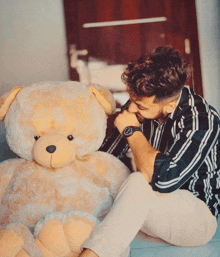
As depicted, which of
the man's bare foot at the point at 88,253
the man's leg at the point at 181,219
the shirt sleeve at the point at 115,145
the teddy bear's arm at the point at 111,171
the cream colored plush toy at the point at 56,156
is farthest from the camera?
the shirt sleeve at the point at 115,145

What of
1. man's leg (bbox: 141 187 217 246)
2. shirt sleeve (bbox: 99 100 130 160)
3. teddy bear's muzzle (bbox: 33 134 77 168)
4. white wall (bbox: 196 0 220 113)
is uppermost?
white wall (bbox: 196 0 220 113)

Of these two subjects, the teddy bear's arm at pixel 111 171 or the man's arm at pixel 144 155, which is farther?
the teddy bear's arm at pixel 111 171

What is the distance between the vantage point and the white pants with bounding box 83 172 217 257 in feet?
3.16

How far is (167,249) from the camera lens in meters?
1.22

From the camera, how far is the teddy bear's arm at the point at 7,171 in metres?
1.32

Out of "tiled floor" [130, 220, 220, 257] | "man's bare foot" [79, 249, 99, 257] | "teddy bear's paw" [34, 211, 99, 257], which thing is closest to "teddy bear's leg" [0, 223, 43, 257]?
"teddy bear's paw" [34, 211, 99, 257]

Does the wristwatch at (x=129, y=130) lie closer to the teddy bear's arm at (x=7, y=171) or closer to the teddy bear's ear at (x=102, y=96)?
the teddy bear's ear at (x=102, y=96)

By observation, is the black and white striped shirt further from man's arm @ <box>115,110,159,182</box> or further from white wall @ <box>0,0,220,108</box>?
white wall @ <box>0,0,220,108</box>

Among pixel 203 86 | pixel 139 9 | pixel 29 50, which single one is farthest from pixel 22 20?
pixel 203 86

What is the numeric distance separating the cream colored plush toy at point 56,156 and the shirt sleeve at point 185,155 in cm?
30

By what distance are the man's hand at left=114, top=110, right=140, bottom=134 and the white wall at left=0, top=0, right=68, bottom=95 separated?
3.79 ft

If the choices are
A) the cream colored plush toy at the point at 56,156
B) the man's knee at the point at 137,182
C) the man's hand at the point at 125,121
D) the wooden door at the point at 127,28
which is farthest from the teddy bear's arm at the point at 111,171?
the wooden door at the point at 127,28

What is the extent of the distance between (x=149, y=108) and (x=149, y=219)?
1.38 feet

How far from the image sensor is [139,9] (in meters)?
2.36
